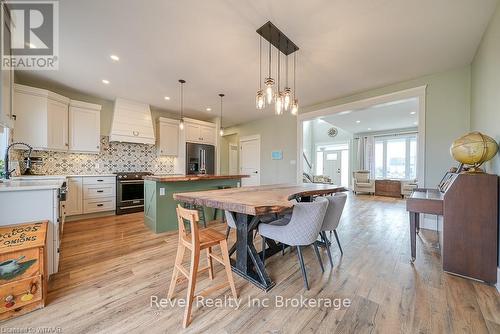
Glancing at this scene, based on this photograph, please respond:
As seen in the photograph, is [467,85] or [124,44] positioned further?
[467,85]

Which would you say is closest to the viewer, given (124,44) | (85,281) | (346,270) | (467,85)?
(85,281)

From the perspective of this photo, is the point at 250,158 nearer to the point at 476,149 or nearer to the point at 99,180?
the point at 99,180

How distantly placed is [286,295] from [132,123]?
15.0 ft

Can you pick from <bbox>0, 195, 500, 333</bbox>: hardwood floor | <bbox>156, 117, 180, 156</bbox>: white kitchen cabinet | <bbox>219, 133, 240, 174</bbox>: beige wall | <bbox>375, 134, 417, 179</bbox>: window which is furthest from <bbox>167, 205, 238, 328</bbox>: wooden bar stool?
<bbox>375, 134, 417, 179</bbox>: window

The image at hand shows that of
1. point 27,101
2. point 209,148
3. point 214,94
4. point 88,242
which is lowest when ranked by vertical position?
point 88,242

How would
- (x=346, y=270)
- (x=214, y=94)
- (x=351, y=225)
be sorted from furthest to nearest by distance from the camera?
(x=214, y=94)
(x=351, y=225)
(x=346, y=270)

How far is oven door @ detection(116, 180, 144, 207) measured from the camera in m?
4.07

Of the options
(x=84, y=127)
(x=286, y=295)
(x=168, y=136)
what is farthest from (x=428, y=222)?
(x=84, y=127)

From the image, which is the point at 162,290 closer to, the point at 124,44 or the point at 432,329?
the point at 432,329

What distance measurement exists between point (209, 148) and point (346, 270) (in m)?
4.49

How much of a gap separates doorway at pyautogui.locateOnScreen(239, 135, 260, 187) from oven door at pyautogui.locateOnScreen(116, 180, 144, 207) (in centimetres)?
287

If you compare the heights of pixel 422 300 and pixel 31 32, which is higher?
pixel 31 32

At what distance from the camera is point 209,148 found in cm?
557

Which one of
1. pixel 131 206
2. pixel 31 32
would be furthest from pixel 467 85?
pixel 131 206
